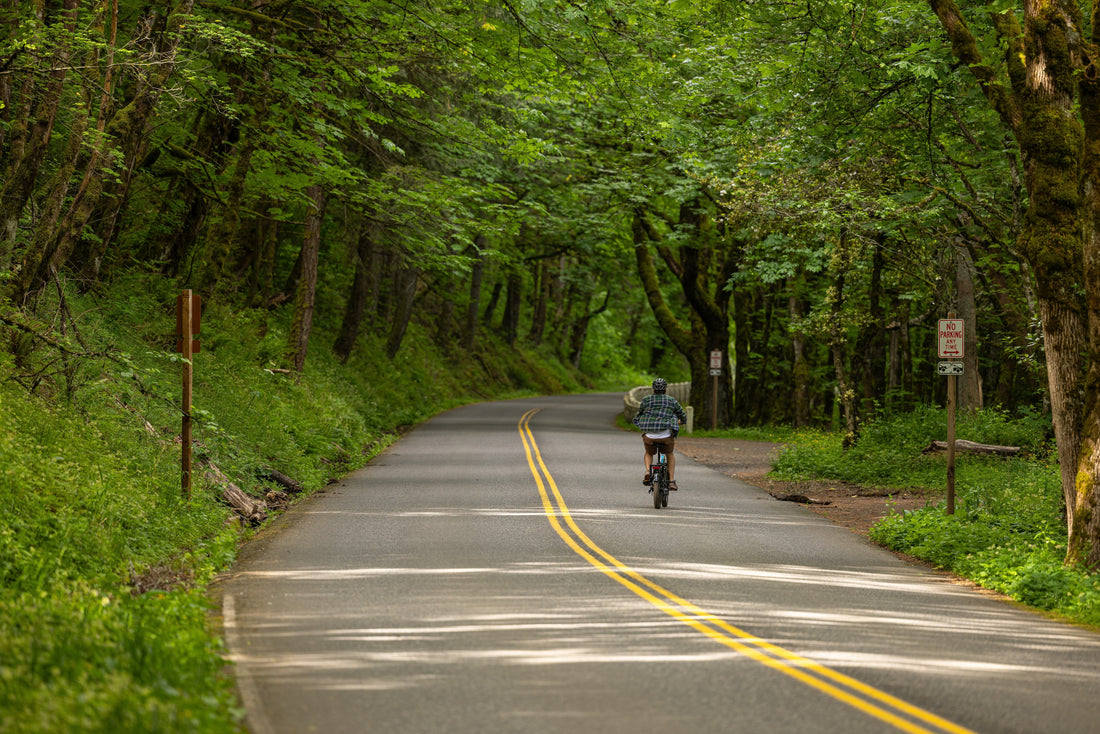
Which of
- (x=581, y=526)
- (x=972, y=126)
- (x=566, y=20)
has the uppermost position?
(x=566, y=20)

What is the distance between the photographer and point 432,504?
56.6ft

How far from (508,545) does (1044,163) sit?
774cm

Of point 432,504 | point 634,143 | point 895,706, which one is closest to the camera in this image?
point 895,706

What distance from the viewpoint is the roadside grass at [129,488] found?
19.7 feet

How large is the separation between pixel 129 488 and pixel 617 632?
6.08 m

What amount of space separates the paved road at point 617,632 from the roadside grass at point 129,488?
57cm

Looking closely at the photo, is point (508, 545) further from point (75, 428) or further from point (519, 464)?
point (519, 464)

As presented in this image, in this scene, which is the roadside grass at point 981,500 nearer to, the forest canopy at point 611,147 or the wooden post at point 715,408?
the forest canopy at point 611,147

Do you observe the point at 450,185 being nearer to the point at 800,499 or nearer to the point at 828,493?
the point at 800,499

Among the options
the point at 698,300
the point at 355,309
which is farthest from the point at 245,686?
the point at 698,300

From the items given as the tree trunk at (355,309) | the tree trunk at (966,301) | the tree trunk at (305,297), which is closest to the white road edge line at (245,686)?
the tree trunk at (966,301)

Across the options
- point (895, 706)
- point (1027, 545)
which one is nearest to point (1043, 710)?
point (895, 706)

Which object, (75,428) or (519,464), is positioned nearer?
(75,428)

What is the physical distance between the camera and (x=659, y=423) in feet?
58.4
